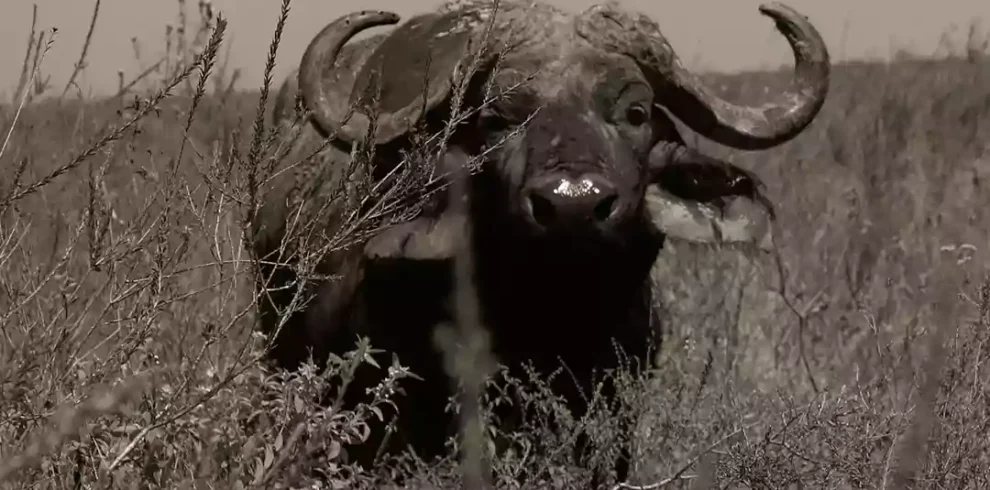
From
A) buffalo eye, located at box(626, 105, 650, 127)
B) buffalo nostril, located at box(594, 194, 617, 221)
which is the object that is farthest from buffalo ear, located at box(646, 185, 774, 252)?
buffalo nostril, located at box(594, 194, 617, 221)

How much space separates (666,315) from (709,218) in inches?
45.5

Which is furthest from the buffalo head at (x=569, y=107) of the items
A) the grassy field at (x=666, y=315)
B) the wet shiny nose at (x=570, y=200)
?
the grassy field at (x=666, y=315)

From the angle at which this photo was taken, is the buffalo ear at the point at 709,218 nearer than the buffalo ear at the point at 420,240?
No

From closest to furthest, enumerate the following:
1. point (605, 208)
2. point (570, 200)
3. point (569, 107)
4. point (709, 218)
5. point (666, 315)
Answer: point (570, 200) < point (605, 208) < point (569, 107) < point (709, 218) < point (666, 315)

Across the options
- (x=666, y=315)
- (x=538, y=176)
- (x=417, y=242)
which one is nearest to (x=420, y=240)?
(x=417, y=242)

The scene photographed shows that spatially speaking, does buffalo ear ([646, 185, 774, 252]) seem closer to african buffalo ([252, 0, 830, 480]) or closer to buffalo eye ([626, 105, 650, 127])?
african buffalo ([252, 0, 830, 480])

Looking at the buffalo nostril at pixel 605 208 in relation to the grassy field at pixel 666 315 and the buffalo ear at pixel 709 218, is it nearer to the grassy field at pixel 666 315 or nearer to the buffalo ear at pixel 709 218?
the grassy field at pixel 666 315

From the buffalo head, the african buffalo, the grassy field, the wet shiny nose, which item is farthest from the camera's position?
the african buffalo

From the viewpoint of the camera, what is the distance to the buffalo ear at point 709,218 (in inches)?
165

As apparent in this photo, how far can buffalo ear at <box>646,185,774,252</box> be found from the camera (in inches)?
165

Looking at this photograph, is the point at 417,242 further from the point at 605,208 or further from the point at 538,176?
the point at 605,208

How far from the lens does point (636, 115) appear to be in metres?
4.01

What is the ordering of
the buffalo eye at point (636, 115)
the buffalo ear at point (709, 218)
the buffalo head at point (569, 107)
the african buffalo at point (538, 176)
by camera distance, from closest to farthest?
the buffalo head at point (569, 107), the african buffalo at point (538, 176), the buffalo eye at point (636, 115), the buffalo ear at point (709, 218)

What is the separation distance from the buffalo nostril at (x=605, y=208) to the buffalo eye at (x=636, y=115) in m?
0.64
